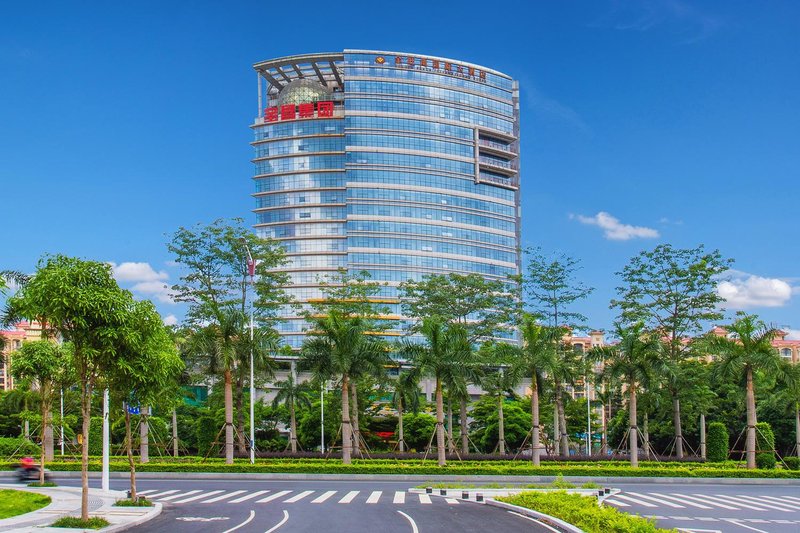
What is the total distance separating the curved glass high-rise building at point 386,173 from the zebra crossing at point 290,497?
8354cm

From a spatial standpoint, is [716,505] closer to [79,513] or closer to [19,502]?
[79,513]

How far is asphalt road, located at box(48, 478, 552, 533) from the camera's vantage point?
74.8 feet

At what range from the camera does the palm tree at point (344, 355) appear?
161 feet

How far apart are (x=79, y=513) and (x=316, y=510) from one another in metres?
7.61

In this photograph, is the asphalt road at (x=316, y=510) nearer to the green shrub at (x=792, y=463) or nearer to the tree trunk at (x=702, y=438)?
the green shrub at (x=792, y=463)

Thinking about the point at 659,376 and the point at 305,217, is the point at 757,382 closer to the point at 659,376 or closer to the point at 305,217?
the point at 659,376

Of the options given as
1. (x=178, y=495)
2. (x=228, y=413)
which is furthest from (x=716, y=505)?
(x=228, y=413)

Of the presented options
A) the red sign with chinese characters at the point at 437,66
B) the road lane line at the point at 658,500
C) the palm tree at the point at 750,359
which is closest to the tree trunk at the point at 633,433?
the palm tree at the point at 750,359

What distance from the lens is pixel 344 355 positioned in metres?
49.2

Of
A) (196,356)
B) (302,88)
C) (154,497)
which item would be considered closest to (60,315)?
(154,497)

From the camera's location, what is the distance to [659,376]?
55.4 meters

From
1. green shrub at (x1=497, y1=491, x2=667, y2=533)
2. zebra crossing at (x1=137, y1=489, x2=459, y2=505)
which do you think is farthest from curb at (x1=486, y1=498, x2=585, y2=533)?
zebra crossing at (x1=137, y1=489, x2=459, y2=505)

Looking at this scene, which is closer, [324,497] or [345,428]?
[324,497]

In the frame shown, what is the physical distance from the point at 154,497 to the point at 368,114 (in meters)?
95.8
